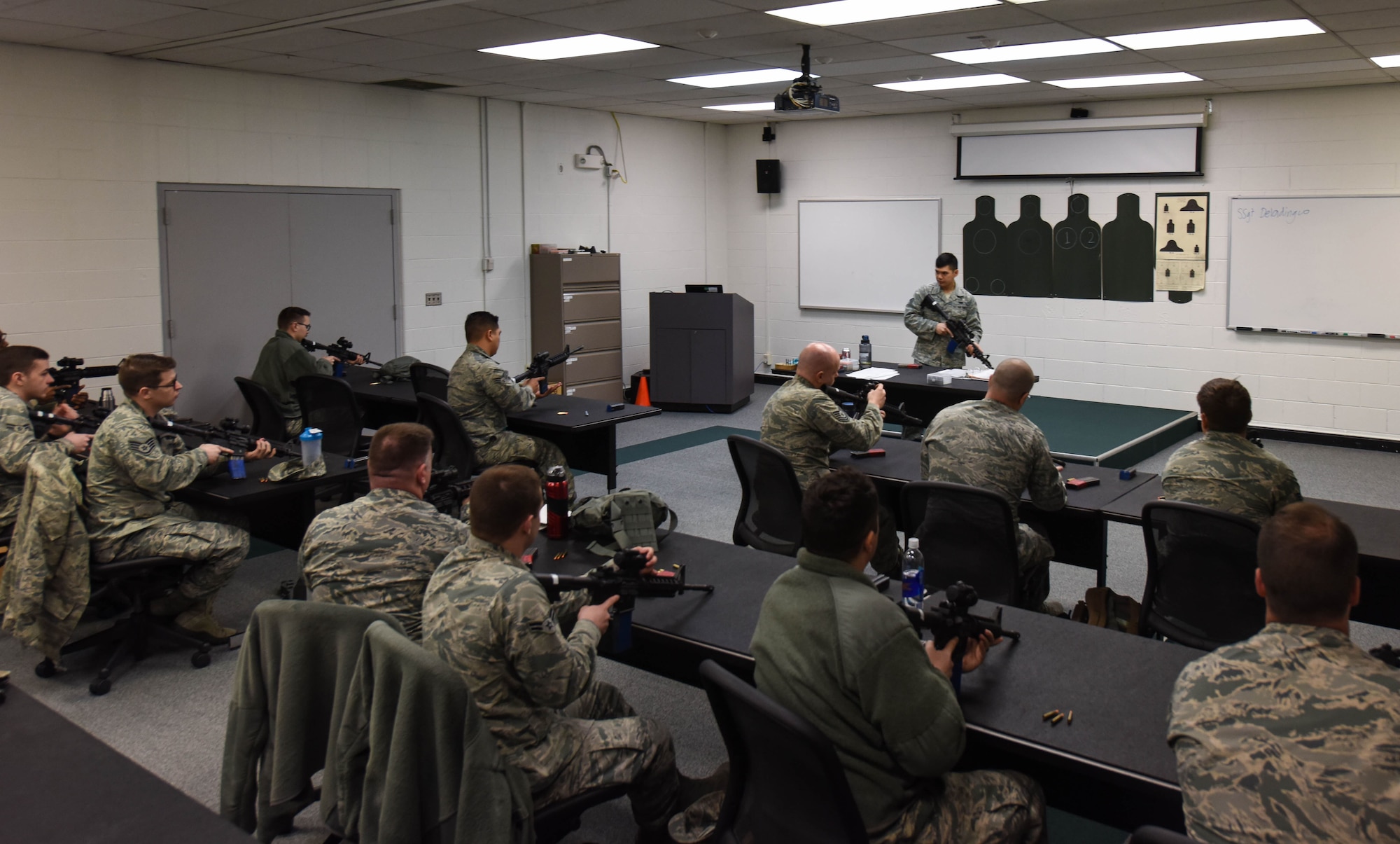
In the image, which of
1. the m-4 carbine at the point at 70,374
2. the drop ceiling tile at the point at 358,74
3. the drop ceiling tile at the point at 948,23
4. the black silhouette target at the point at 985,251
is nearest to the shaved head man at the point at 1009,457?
the drop ceiling tile at the point at 948,23

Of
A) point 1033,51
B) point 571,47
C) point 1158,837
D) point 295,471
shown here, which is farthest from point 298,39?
point 1158,837

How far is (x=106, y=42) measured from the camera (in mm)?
6102

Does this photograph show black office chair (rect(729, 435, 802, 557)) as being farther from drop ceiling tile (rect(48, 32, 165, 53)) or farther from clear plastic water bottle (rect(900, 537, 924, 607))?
drop ceiling tile (rect(48, 32, 165, 53))

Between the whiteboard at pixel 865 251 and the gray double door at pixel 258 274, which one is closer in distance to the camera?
the gray double door at pixel 258 274

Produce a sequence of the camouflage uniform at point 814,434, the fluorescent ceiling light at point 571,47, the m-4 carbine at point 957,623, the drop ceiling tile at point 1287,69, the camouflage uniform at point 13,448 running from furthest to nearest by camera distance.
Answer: the drop ceiling tile at point 1287,69 → the fluorescent ceiling light at point 571,47 → the camouflage uniform at point 814,434 → the camouflage uniform at point 13,448 → the m-4 carbine at point 957,623

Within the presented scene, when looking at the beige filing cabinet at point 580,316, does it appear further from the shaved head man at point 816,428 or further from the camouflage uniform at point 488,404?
the shaved head man at point 816,428

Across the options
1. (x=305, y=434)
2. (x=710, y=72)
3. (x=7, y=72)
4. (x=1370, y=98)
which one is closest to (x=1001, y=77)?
(x=710, y=72)

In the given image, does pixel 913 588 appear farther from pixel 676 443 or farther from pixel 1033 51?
pixel 676 443

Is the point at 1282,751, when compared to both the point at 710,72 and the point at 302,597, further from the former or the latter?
the point at 710,72

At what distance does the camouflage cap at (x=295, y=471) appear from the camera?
4.56 metres

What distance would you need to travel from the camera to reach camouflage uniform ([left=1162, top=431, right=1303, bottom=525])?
3412 millimetres

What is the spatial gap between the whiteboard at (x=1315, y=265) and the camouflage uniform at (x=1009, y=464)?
5.77 metres

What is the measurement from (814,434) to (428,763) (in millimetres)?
2707

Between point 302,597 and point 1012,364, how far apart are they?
2.59 m
